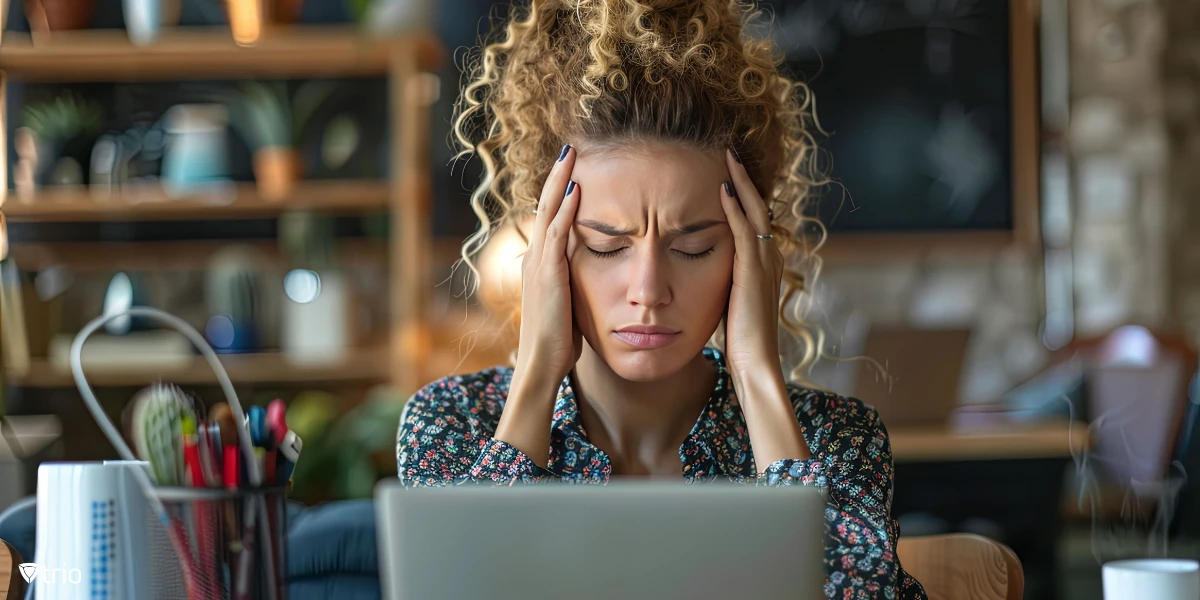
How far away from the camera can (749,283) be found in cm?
135

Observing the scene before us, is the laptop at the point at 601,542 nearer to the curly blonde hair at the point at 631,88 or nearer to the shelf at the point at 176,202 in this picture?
the curly blonde hair at the point at 631,88

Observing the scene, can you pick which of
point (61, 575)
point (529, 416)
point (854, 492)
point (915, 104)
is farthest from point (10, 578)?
point (915, 104)

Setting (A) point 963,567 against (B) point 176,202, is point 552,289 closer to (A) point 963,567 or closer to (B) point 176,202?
(A) point 963,567

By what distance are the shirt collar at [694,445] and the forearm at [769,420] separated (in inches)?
4.6

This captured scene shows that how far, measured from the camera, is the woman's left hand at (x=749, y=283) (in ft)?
4.40

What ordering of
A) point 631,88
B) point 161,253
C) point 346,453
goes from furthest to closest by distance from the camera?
point 161,253 < point 346,453 < point 631,88

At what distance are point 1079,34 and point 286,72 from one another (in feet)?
8.61

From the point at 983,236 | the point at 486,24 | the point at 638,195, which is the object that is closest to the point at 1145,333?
the point at 983,236

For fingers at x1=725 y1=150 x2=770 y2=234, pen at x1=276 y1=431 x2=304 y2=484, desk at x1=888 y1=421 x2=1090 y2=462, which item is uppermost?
fingers at x1=725 y1=150 x2=770 y2=234

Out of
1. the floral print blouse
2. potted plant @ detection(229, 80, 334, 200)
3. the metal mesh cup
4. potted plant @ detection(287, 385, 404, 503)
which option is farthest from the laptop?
potted plant @ detection(229, 80, 334, 200)

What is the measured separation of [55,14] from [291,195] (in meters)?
0.92

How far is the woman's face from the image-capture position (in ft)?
4.26

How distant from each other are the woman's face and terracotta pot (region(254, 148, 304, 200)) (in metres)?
2.40

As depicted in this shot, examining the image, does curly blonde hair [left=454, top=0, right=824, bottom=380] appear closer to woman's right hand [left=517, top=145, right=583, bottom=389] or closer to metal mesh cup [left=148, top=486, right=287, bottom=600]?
woman's right hand [left=517, top=145, right=583, bottom=389]
